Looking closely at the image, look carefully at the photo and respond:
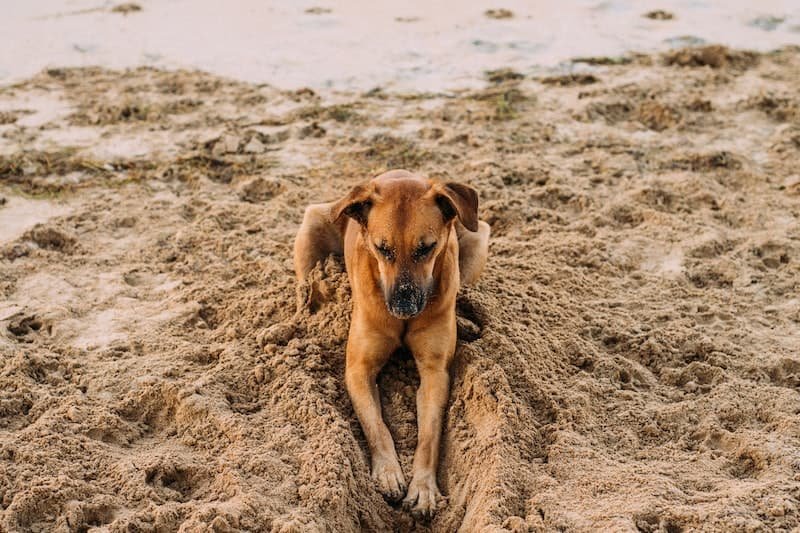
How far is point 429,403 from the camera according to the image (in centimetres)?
447

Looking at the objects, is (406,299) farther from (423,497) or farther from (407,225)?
(423,497)

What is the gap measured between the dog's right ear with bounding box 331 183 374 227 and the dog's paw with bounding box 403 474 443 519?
130cm

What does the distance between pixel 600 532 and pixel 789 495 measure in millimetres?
804

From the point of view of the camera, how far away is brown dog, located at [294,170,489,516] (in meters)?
4.21

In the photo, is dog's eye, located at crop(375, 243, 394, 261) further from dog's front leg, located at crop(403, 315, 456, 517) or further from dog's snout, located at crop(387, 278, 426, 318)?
dog's front leg, located at crop(403, 315, 456, 517)

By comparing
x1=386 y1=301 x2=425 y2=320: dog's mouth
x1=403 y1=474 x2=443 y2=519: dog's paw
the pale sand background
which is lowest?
x1=403 y1=474 x2=443 y2=519: dog's paw

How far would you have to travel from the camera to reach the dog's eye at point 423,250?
168 inches

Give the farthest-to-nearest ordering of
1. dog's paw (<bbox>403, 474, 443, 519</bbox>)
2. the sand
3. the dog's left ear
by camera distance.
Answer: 1. the dog's left ear
2. dog's paw (<bbox>403, 474, 443, 519</bbox>)
3. the sand

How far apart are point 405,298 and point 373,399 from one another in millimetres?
627

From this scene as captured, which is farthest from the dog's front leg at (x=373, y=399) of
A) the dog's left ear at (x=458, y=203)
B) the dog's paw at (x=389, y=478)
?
the dog's left ear at (x=458, y=203)

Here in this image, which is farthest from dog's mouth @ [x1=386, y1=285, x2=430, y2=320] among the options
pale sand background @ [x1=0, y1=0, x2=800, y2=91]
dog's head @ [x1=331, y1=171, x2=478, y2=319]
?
pale sand background @ [x1=0, y1=0, x2=800, y2=91]

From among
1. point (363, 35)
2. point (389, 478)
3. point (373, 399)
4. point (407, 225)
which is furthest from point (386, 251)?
point (363, 35)

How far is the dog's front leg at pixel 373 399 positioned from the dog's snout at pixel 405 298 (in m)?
0.42

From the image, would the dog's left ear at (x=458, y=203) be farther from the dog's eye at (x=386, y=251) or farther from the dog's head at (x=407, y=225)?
the dog's eye at (x=386, y=251)
